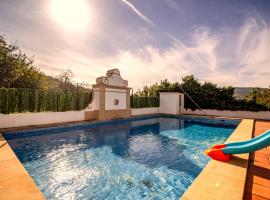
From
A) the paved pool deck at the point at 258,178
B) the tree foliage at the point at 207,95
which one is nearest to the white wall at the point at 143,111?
the tree foliage at the point at 207,95

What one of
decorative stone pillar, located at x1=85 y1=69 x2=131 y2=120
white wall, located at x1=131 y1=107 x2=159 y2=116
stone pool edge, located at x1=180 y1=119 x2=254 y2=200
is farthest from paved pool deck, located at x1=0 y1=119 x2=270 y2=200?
white wall, located at x1=131 y1=107 x2=159 y2=116

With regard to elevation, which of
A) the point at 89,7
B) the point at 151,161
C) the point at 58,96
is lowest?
the point at 151,161

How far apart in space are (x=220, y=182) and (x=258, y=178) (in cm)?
93

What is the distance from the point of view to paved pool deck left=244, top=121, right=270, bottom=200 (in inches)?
115

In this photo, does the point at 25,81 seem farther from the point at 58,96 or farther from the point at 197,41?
the point at 197,41

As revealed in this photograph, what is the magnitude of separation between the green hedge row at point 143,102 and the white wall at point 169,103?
2.63ft

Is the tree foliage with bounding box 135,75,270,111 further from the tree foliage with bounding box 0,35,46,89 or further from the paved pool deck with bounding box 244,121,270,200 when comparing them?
the paved pool deck with bounding box 244,121,270,200

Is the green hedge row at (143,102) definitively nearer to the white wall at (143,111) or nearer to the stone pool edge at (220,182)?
the white wall at (143,111)

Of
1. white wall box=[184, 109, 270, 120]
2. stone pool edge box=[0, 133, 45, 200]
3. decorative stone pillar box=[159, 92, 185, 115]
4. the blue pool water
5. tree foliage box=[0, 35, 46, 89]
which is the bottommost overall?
the blue pool water

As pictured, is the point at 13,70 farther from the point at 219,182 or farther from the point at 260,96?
the point at 260,96

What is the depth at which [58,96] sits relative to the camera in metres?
13.3

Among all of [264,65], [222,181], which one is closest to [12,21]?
[222,181]

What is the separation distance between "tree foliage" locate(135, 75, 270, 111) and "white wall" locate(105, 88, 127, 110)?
4.66 metres

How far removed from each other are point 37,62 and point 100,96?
13572 millimetres
